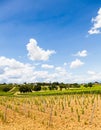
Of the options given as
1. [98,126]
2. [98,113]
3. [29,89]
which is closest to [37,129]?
[98,126]

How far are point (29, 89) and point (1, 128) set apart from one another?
101m

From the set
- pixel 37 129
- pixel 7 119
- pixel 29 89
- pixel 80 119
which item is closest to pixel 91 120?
pixel 80 119

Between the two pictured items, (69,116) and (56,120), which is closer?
(56,120)

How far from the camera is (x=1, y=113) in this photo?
2633 cm

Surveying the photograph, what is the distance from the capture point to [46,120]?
25.7m

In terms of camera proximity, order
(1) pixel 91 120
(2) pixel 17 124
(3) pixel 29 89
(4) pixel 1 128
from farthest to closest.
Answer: (3) pixel 29 89 < (1) pixel 91 120 < (2) pixel 17 124 < (4) pixel 1 128

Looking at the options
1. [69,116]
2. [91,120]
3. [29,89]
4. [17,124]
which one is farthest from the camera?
[29,89]

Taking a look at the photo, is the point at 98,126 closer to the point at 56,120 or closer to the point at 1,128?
the point at 56,120

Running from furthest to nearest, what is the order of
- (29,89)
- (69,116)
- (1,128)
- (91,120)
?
(29,89) → (69,116) → (91,120) → (1,128)

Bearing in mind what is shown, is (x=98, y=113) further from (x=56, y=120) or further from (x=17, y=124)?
(x=17, y=124)

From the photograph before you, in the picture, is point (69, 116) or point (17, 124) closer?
point (17, 124)

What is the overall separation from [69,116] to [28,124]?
608 cm

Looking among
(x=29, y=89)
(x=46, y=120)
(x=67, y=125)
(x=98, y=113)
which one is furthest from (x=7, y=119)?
(x=29, y=89)

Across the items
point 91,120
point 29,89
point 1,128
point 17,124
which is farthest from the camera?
point 29,89
